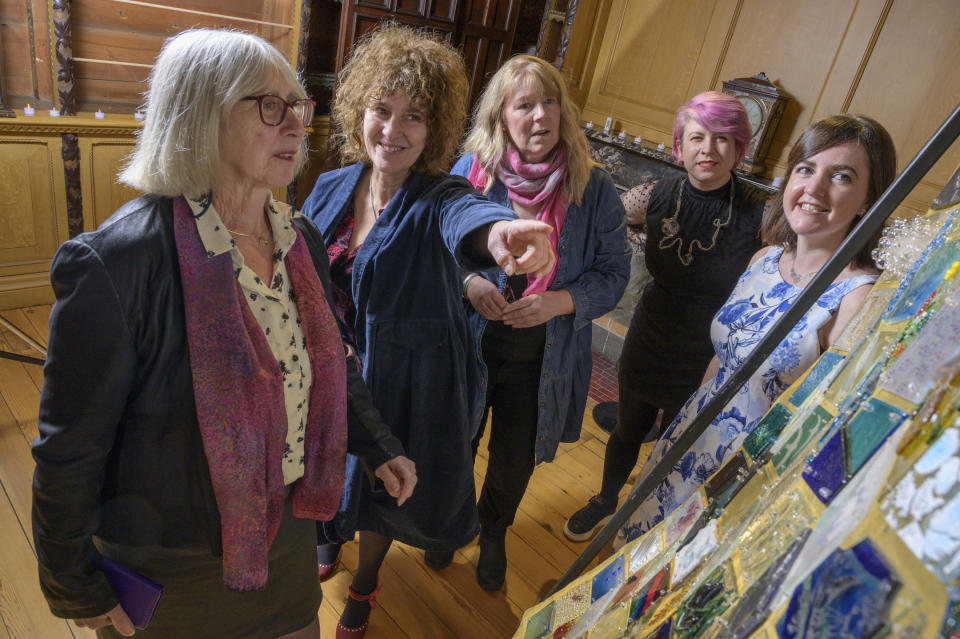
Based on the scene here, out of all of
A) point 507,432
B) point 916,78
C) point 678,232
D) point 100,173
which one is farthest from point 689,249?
point 100,173

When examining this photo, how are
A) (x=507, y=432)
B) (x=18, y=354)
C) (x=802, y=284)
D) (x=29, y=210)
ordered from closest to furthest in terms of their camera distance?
1. (x=802, y=284)
2. (x=507, y=432)
3. (x=18, y=354)
4. (x=29, y=210)

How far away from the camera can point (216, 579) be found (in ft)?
3.46

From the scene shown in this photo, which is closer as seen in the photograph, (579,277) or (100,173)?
(579,277)

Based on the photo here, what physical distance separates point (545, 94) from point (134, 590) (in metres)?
1.47

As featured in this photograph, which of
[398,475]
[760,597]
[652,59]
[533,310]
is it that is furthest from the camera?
[652,59]

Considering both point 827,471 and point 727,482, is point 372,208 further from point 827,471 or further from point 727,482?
point 827,471

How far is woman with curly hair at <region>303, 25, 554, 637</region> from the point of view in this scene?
4.47 feet

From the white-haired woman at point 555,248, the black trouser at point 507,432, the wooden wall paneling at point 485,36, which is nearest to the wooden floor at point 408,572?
the black trouser at point 507,432

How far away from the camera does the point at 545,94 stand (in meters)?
1.62

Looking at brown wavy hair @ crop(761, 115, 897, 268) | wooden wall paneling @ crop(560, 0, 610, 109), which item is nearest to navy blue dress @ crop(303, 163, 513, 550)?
brown wavy hair @ crop(761, 115, 897, 268)

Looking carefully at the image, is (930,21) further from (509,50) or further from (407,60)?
(407,60)

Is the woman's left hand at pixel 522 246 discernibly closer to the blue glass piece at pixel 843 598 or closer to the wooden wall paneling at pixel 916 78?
the blue glass piece at pixel 843 598

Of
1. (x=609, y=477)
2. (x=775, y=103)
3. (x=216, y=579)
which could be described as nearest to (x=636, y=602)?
(x=216, y=579)

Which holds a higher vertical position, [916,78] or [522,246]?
[916,78]
